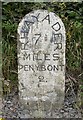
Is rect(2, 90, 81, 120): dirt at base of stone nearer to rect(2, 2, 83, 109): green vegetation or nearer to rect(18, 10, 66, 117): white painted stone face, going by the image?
rect(18, 10, 66, 117): white painted stone face

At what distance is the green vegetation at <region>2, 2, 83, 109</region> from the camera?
3754mm

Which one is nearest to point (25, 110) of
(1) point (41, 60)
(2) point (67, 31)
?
(1) point (41, 60)

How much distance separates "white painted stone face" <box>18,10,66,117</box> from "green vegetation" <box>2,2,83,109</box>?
24.0 inches

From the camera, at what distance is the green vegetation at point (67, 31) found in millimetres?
3754

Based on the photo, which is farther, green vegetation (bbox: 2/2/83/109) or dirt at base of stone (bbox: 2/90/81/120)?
green vegetation (bbox: 2/2/83/109)

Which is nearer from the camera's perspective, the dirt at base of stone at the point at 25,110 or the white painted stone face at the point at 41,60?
the white painted stone face at the point at 41,60

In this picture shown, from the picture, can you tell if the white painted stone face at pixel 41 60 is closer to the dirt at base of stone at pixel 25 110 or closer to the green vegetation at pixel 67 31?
the dirt at base of stone at pixel 25 110

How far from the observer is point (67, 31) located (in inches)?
148

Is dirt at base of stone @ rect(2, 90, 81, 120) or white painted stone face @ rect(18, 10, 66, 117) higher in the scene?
white painted stone face @ rect(18, 10, 66, 117)

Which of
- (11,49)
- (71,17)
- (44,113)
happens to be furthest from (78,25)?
(44,113)

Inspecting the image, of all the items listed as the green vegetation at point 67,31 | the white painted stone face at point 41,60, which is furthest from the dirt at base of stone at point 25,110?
the green vegetation at point 67,31

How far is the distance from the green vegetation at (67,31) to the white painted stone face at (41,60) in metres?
0.61

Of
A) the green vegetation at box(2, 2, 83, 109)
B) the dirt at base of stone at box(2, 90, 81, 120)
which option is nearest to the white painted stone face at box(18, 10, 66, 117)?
the dirt at base of stone at box(2, 90, 81, 120)

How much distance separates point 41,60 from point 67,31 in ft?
2.40
